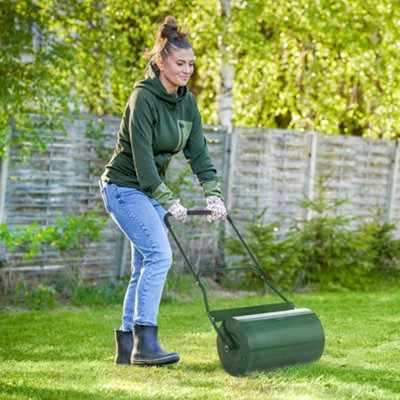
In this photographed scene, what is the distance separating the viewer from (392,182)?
10070 millimetres

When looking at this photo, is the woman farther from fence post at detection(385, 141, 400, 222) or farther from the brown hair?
fence post at detection(385, 141, 400, 222)

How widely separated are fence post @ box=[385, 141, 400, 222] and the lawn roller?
20.7 feet

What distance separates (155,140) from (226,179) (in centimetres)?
453

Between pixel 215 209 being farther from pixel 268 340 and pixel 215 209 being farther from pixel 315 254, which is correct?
pixel 315 254

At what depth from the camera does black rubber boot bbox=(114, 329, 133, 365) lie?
4.21 m

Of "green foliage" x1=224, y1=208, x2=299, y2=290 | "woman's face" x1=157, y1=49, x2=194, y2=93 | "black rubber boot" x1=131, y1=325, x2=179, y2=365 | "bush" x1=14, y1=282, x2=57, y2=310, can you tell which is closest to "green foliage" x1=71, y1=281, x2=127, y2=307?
"bush" x1=14, y1=282, x2=57, y2=310

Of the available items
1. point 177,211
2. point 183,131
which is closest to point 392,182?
point 183,131

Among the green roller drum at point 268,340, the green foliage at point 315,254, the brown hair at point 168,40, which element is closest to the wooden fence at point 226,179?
the green foliage at point 315,254

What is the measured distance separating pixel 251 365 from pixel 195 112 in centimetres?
155

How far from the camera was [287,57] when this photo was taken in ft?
43.4

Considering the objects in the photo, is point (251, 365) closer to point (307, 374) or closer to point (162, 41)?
point (307, 374)

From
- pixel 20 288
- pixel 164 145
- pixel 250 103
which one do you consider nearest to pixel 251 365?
pixel 164 145

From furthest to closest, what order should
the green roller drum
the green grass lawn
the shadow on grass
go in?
1. the green roller drum
2. the green grass lawn
3. the shadow on grass

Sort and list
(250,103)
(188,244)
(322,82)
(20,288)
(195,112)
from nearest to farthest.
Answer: (195,112) → (20,288) → (188,244) → (322,82) → (250,103)
